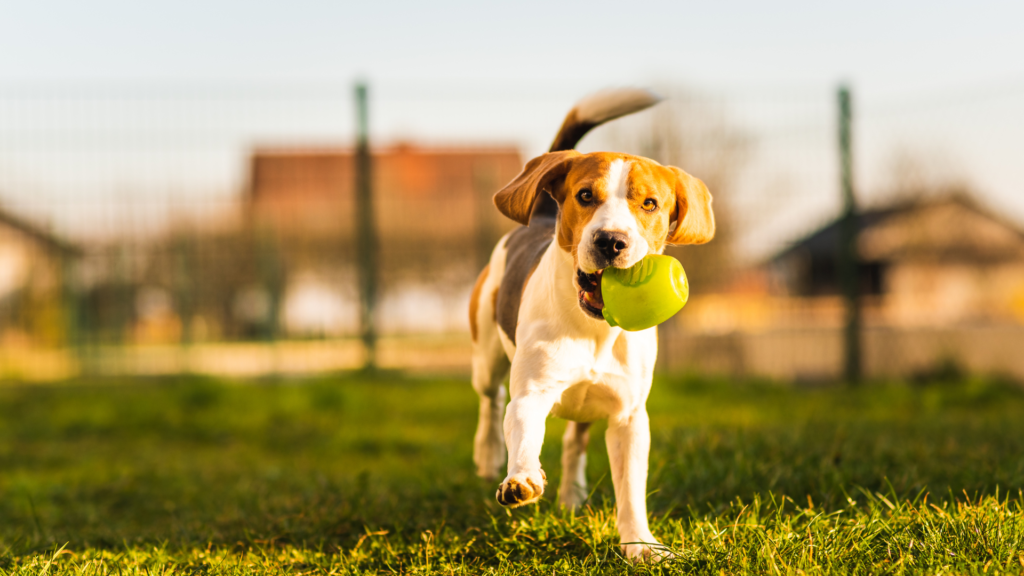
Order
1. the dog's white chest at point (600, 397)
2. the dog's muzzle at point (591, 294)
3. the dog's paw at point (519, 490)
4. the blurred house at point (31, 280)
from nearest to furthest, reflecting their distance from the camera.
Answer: the dog's paw at point (519, 490)
the dog's muzzle at point (591, 294)
the dog's white chest at point (600, 397)
the blurred house at point (31, 280)

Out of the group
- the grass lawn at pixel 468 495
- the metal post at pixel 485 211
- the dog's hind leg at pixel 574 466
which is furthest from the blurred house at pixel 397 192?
the dog's hind leg at pixel 574 466

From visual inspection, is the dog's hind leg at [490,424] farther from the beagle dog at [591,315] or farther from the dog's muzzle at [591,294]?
the dog's muzzle at [591,294]

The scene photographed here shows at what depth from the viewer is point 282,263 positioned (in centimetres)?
994

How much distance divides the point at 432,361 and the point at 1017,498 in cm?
645

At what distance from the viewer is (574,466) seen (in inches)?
130

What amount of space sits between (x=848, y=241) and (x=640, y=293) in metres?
6.78

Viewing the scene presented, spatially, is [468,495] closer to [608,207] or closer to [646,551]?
[646,551]

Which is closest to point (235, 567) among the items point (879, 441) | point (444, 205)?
point (879, 441)

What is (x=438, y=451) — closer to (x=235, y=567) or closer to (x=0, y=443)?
(x=235, y=567)

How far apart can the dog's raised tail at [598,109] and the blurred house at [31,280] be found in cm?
736

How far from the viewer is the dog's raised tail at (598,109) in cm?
315

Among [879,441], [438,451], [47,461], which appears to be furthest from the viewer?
[47,461]

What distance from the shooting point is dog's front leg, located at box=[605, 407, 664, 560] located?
2703mm

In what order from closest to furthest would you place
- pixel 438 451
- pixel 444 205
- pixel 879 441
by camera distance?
pixel 879 441 < pixel 438 451 < pixel 444 205
